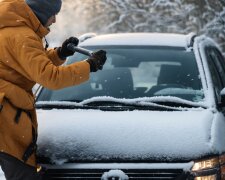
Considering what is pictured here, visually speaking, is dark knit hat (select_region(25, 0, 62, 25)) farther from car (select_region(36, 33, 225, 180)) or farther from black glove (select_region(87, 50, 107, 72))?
car (select_region(36, 33, 225, 180))

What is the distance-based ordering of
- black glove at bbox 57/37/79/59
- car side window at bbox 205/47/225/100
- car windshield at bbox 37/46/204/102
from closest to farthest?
1. black glove at bbox 57/37/79/59
2. car windshield at bbox 37/46/204/102
3. car side window at bbox 205/47/225/100

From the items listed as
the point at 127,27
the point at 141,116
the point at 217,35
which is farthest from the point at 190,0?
the point at 141,116

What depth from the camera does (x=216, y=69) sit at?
5512mm

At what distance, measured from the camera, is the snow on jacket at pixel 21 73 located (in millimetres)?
3455

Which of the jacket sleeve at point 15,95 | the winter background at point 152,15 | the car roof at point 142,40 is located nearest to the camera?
the jacket sleeve at point 15,95

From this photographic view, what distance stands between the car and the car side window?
3 centimetres

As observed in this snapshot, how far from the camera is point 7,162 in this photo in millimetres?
3580

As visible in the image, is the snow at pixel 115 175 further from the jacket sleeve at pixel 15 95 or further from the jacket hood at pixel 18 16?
the jacket hood at pixel 18 16

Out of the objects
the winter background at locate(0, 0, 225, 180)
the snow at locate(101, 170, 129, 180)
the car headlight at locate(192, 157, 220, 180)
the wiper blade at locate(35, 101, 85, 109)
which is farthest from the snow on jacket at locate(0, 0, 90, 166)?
the winter background at locate(0, 0, 225, 180)

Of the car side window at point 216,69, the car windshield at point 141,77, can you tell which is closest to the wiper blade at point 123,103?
the car windshield at point 141,77

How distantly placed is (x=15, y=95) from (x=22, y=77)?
156 mm

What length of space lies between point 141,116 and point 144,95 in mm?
659

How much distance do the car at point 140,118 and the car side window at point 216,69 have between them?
0.03 m

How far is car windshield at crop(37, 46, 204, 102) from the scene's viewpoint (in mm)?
4641
